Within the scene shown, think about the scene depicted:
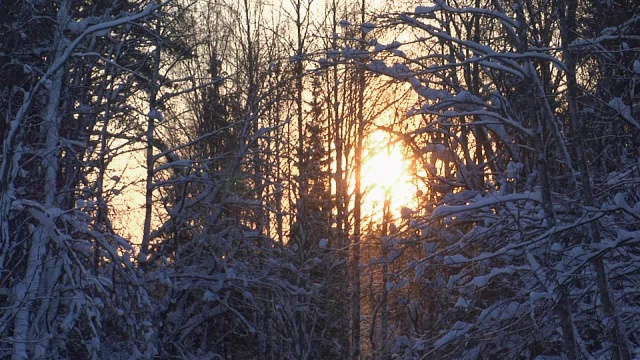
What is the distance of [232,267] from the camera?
15.1 meters

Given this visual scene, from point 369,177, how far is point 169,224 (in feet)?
27.1

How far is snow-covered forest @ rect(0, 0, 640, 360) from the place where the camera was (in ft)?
27.9

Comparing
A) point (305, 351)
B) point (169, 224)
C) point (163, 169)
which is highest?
point (163, 169)

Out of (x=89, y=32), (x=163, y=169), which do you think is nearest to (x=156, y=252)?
(x=163, y=169)

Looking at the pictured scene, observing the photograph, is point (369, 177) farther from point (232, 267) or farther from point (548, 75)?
point (548, 75)

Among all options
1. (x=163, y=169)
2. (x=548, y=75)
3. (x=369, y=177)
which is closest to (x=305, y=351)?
(x=369, y=177)

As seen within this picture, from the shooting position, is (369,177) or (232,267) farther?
(369,177)

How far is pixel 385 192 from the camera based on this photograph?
44.1 ft

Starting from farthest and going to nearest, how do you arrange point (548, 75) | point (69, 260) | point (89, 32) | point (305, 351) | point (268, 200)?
point (305, 351) → point (268, 200) → point (548, 75) → point (69, 260) → point (89, 32)

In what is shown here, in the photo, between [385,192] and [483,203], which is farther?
[385,192]

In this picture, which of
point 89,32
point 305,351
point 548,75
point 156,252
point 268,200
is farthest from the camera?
point 305,351

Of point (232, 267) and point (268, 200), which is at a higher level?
point (268, 200)

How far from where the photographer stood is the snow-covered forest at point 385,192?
8508mm

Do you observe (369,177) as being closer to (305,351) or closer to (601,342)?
(305,351)
